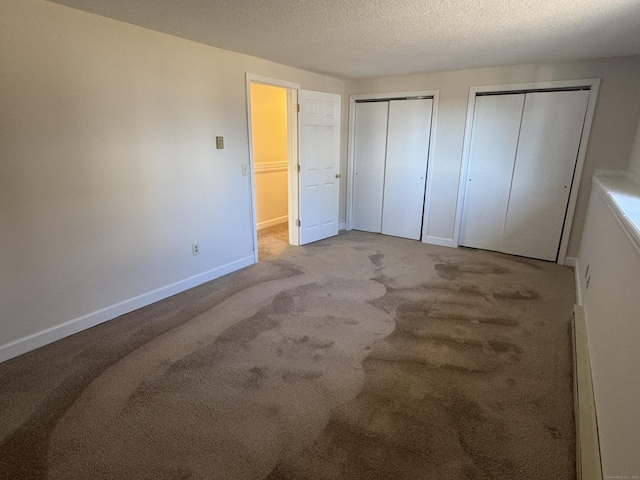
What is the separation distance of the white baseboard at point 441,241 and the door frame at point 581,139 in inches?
7.3

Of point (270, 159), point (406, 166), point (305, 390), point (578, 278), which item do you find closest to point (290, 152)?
point (270, 159)

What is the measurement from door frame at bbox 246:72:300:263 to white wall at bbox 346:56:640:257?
127cm

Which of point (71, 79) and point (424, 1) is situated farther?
point (71, 79)

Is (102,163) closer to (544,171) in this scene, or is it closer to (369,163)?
(369,163)

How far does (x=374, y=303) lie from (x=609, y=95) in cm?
318

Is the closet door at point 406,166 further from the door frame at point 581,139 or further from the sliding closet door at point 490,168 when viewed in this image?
the sliding closet door at point 490,168

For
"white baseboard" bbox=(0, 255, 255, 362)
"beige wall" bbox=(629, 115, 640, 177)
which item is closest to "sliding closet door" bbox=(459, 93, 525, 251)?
"beige wall" bbox=(629, 115, 640, 177)

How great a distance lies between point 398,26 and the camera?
2510mm

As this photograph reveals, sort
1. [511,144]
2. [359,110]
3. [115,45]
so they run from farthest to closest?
[359,110]
[511,144]
[115,45]

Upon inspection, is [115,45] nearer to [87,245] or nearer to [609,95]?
[87,245]

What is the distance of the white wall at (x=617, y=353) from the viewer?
3.59 feet

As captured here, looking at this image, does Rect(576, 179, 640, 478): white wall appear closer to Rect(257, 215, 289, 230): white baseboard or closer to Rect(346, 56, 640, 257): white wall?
Rect(346, 56, 640, 257): white wall

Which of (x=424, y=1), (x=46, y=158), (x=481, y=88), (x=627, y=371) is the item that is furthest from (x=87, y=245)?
(x=481, y=88)

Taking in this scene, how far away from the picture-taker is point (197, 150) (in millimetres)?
3234
